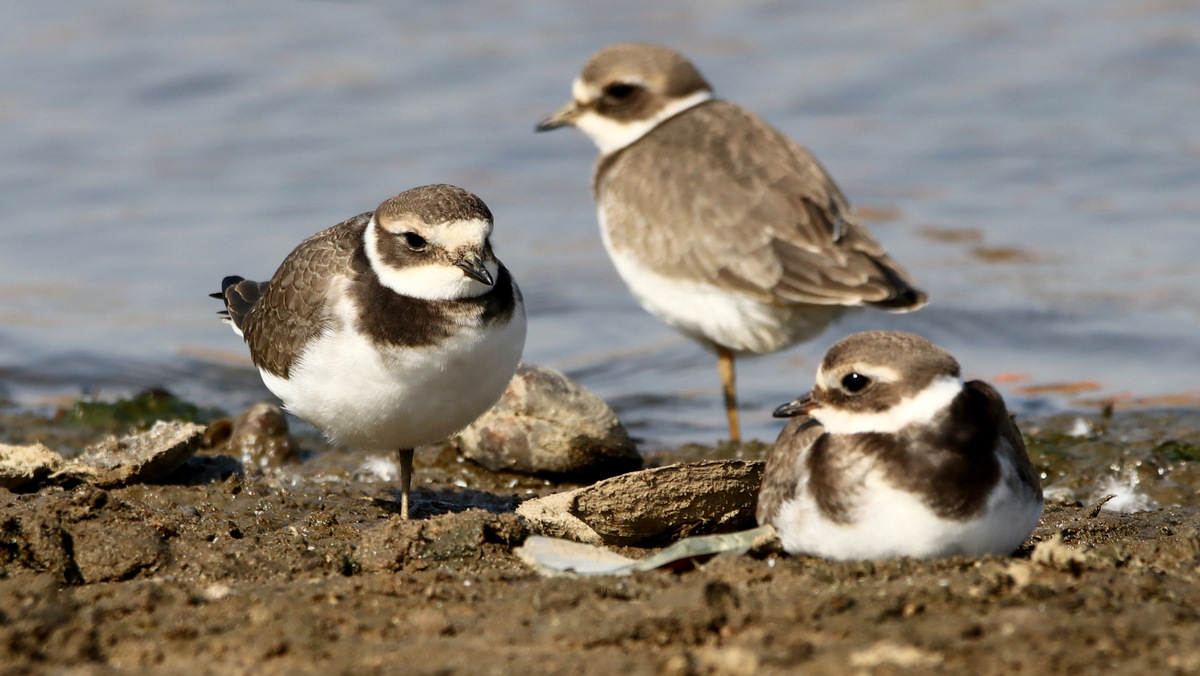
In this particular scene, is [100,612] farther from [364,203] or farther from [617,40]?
[617,40]

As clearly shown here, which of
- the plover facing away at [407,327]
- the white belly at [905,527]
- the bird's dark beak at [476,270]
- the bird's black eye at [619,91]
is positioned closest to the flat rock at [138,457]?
the plover facing away at [407,327]

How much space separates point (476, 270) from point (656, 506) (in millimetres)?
1252

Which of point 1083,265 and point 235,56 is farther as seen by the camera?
point 235,56

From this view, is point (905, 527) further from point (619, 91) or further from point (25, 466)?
point (619, 91)

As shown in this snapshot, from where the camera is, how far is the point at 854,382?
15.7 ft

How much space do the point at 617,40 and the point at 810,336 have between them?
9441 millimetres

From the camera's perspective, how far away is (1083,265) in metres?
12.0

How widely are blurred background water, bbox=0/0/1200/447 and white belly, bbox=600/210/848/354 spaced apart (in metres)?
0.38

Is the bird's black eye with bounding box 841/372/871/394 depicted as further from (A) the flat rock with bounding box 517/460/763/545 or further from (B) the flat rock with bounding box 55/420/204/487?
(B) the flat rock with bounding box 55/420/204/487

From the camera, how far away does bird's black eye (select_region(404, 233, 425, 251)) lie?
5.80 m

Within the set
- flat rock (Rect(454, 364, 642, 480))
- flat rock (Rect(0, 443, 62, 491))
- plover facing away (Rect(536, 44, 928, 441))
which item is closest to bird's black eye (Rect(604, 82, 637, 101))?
plover facing away (Rect(536, 44, 928, 441))

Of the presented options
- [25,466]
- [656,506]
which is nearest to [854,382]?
[656,506]

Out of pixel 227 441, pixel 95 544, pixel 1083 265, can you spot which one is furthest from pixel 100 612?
pixel 1083 265

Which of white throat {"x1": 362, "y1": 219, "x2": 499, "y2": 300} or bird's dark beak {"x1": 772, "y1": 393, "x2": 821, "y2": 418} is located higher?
white throat {"x1": 362, "y1": 219, "x2": 499, "y2": 300}
